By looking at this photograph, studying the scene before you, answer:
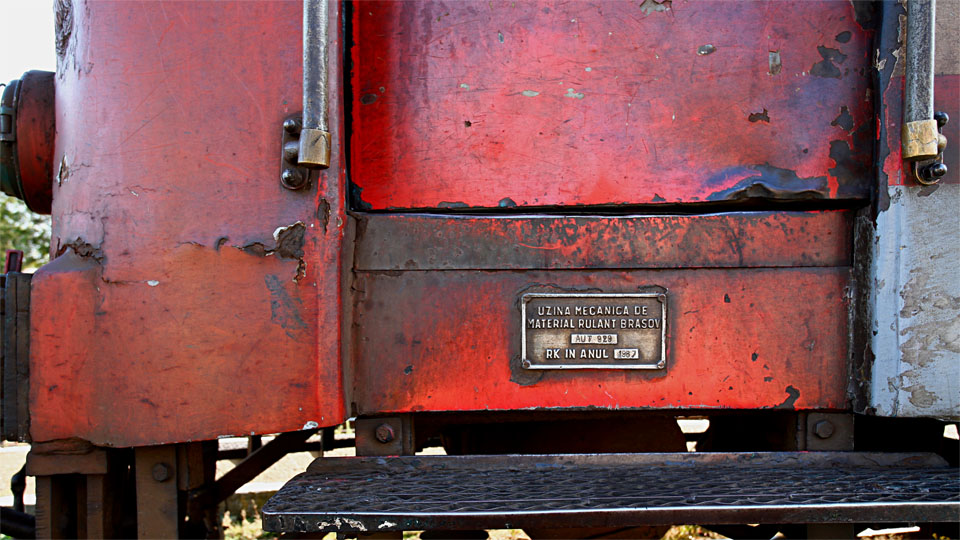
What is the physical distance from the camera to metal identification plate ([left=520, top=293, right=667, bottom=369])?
1706 millimetres

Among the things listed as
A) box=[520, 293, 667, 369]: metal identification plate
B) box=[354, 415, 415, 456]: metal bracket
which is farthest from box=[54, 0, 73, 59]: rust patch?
box=[520, 293, 667, 369]: metal identification plate

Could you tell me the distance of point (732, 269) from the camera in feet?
5.65

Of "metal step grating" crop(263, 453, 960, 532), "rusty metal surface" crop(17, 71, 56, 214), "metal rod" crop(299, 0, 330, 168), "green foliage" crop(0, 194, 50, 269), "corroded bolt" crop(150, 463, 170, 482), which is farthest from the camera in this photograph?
"green foliage" crop(0, 194, 50, 269)

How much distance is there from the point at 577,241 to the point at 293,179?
76 centimetres

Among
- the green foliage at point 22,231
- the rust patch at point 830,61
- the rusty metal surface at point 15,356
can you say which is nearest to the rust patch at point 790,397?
the rust patch at point 830,61

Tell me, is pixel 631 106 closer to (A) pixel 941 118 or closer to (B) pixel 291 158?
(A) pixel 941 118

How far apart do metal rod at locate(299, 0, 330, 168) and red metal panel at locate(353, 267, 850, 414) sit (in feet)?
1.15

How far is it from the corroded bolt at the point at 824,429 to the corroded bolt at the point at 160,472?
178cm

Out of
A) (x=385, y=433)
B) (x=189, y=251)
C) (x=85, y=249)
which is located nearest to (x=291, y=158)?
(x=189, y=251)

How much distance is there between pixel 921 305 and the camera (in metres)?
1.63

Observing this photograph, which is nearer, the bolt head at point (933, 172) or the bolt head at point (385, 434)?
the bolt head at point (933, 172)

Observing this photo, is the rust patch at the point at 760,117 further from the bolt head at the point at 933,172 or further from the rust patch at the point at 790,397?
the rust patch at the point at 790,397

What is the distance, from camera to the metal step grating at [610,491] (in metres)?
1.32

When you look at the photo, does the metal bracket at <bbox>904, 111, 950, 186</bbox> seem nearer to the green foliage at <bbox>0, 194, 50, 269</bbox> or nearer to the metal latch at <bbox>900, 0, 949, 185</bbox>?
the metal latch at <bbox>900, 0, 949, 185</bbox>
